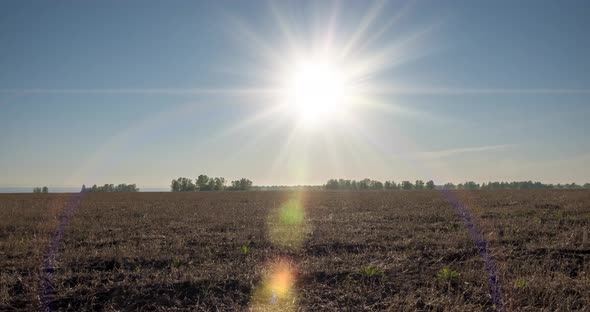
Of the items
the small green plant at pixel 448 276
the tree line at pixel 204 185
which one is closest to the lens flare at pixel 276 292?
the small green plant at pixel 448 276

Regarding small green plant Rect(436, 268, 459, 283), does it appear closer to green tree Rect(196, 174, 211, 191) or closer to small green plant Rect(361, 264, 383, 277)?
small green plant Rect(361, 264, 383, 277)

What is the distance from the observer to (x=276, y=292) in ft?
22.1

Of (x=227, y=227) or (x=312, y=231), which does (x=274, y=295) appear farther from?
(x=227, y=227)

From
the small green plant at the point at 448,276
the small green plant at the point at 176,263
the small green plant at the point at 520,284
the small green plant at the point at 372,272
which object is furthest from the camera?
the small green plant at the point at 176,263

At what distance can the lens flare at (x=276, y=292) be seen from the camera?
6.09 meters

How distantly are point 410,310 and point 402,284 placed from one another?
4.17 ft

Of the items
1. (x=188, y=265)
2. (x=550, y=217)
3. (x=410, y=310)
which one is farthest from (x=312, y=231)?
(x=550, y=217)

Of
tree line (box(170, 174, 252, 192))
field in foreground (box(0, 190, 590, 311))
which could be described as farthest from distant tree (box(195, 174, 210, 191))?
field in foreground (box(0, 190, 590, 311))

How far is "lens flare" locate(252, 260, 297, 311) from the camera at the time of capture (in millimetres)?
6086

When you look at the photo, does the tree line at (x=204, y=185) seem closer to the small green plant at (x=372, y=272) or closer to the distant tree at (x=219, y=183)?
the distant tree at (x=219, y=183)

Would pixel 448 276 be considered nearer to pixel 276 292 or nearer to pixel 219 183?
pixel 276 292

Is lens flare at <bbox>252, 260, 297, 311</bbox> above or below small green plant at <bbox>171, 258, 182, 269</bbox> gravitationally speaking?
below

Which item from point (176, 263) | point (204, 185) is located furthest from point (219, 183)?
point (176, 263)

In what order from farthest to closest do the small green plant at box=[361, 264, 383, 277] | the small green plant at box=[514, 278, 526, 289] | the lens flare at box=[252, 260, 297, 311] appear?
1. the small green plant at box=[361, 264, 383, 277]
2. the small green plant at box=[514, 278, 526, 289]
3. the lens flare at box=[252, 260, 297, 311]
